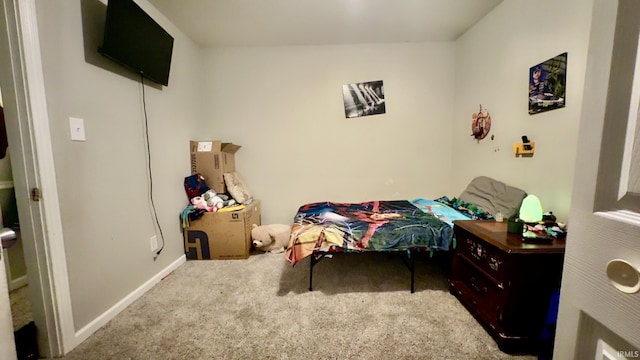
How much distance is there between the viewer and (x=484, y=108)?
2.43 meters

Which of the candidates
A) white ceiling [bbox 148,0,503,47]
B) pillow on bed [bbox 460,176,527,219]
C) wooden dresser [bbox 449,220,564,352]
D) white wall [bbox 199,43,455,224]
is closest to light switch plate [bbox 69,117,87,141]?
white ceiling [bbox 148,0,503,47]

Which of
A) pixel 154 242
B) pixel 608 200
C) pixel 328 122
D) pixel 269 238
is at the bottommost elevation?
pixel 269 238

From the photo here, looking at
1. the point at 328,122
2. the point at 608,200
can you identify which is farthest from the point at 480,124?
the point at 608,200

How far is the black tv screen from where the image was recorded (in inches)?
60.9

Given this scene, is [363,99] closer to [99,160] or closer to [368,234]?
[368,234]

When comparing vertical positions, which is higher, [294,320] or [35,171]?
[35,171]

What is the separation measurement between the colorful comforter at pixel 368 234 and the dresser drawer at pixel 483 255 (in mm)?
174

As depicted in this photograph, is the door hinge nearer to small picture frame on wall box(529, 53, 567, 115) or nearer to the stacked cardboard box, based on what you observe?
the stacked cardboard box

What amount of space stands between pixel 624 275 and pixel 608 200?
0.13 m

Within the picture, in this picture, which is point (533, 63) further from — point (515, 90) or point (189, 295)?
point (189, 295)

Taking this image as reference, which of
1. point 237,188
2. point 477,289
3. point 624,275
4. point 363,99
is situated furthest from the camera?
point 363,99

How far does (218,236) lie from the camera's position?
8.26ft

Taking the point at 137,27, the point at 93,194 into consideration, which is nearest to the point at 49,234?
the point at 93,194

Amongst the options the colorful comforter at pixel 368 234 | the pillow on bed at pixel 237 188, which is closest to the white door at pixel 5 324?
the colorful comforter at pixel 368 234
